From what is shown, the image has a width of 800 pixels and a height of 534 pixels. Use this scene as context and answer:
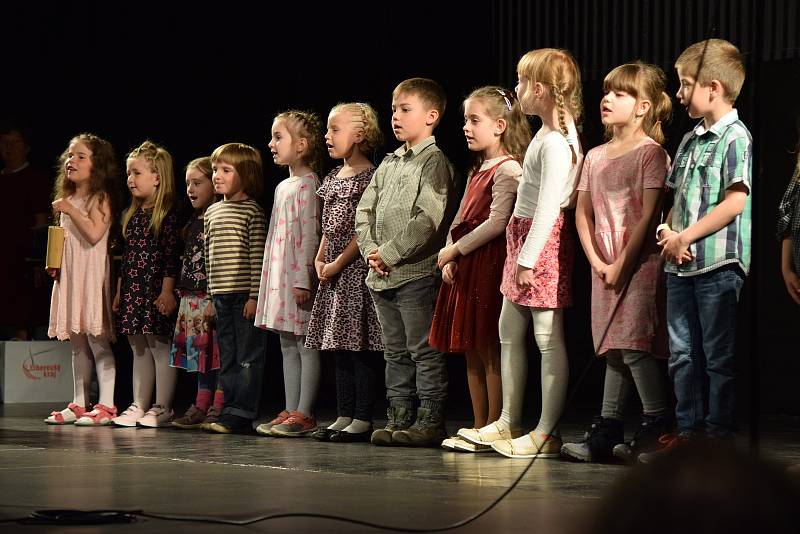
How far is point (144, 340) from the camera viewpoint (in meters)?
4.74

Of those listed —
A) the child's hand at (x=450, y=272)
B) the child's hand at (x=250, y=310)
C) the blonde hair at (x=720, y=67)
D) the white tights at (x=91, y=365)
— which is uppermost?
the blonde hair at (x=720, y=67)

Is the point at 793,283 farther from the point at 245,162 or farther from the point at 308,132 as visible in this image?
the point at 245,162

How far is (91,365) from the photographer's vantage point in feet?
16.2

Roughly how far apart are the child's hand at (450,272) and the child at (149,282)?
143 cm

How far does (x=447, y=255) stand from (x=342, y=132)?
75 centimetres

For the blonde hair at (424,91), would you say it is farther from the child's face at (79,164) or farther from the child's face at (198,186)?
the child's face at (79,164)

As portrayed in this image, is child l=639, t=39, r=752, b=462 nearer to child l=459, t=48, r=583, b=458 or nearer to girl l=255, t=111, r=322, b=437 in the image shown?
child l=459, t=48, r=583, b=458

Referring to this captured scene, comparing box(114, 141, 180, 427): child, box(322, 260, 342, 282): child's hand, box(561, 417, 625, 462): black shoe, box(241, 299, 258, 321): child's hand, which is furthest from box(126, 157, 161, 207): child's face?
box(561, 417, 625, 462): black shoe

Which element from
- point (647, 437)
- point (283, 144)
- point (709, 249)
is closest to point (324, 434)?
point (283, 144)

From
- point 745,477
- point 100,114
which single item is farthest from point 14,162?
point 745,477

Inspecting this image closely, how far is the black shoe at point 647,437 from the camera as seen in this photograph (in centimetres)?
314

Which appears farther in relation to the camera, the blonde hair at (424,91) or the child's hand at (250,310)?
the child's hand at (250,310)

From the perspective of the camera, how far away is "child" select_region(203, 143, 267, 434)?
4.34 metres

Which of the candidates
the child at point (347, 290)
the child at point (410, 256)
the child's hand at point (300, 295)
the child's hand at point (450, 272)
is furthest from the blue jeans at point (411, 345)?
the child's hand at point (300, 295)
